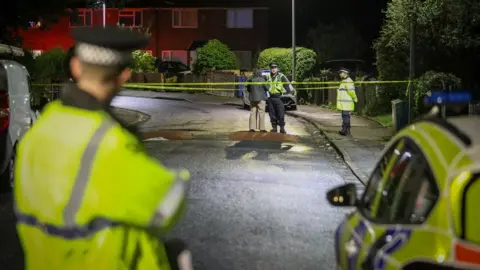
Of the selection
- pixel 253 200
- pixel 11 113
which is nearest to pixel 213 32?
pixel 11 113

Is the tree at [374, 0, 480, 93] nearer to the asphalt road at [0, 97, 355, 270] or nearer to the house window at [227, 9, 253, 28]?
the asphalt road at [0, 97, 355, 270]

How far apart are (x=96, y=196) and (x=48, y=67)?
2958 centimetres

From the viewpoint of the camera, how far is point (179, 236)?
7.98 m

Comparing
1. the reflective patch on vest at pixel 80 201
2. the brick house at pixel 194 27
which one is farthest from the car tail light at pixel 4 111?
the brick house at pixel 194 27

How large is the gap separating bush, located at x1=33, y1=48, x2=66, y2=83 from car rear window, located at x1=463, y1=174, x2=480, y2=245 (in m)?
27.5

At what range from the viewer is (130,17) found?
5472 cm

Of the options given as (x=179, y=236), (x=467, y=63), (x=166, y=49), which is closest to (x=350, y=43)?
(x=166, y=49)

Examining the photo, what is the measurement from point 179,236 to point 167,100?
27490 millimetres

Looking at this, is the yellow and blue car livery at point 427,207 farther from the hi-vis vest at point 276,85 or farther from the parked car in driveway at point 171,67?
the parked car in driveway at point 171,67

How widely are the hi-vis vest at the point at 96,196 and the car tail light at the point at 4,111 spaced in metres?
8.20

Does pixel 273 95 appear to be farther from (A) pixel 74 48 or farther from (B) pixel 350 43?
(B) pixel 350 43

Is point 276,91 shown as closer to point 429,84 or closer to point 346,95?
point 346,95

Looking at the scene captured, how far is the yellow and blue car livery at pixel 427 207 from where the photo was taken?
293cm

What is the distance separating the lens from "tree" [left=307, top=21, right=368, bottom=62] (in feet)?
151
